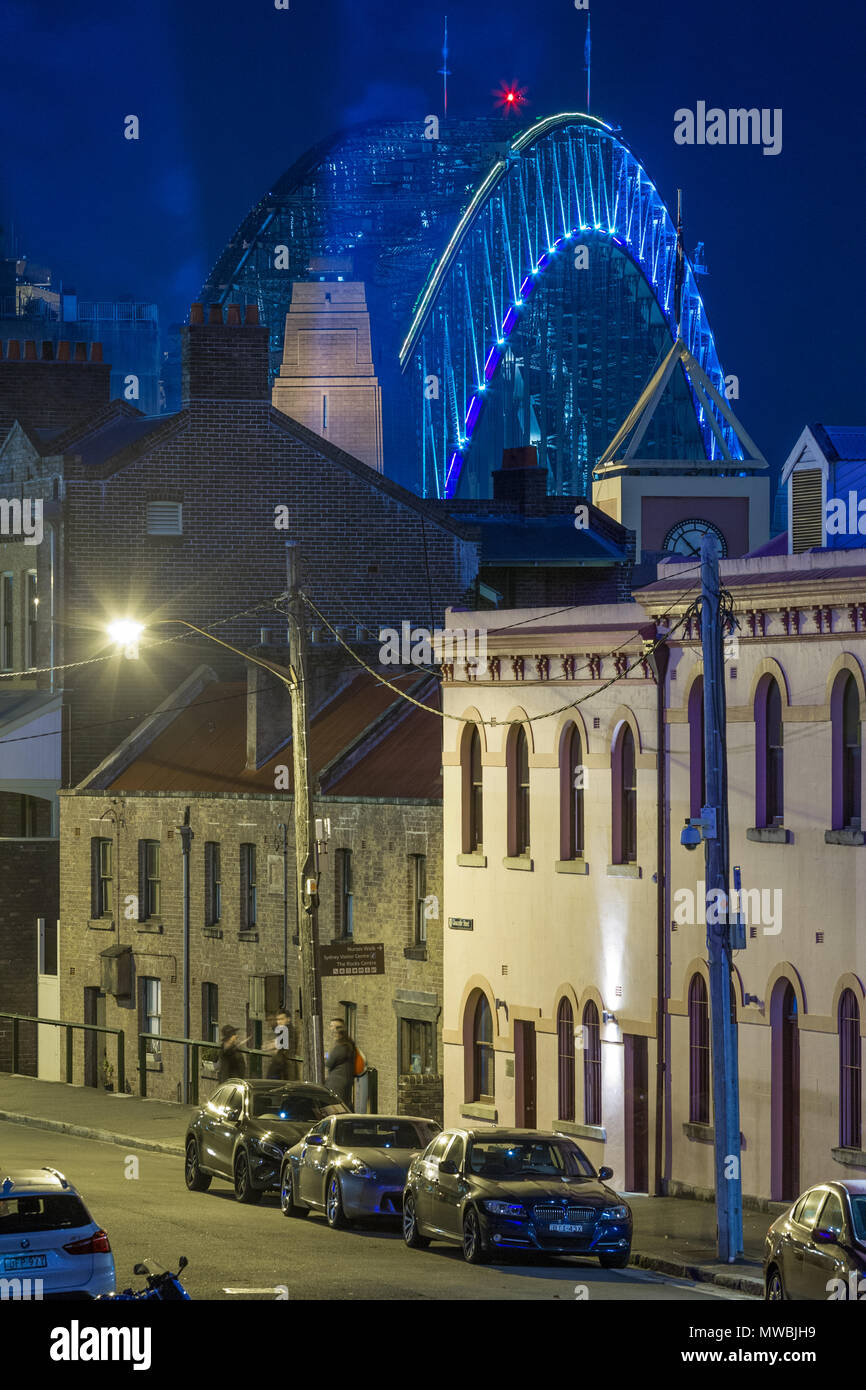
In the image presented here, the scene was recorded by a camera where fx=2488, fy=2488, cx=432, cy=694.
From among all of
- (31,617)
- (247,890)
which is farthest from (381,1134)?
(31,617)

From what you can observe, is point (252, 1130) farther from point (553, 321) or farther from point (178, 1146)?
point (553, 321)

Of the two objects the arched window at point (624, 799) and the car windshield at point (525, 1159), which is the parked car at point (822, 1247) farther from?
the arched window at point (624, 799)

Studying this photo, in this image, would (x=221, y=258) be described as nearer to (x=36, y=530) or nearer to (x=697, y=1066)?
(x=36, y=530)

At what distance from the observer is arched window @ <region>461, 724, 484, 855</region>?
39406 mm

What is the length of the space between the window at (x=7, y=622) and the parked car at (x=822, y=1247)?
127 ft

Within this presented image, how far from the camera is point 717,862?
92.2 ft

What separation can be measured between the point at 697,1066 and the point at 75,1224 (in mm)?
15201

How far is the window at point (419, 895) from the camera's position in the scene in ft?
134

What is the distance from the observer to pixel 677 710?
112ft

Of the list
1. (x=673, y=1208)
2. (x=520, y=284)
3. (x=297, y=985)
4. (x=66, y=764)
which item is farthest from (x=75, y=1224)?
(x=520, y=284)

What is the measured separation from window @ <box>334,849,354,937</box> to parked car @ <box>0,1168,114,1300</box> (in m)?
23.5

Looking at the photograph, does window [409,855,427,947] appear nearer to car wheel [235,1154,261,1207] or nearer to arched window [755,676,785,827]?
car wheel [235,1154,261,1207]

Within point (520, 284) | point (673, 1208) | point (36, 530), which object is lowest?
point (673, 1208)

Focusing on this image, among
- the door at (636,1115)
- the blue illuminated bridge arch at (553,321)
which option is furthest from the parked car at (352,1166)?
the blue illuminated bridge arch at (553,321)
